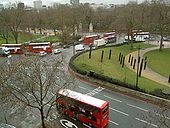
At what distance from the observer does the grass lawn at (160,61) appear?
42250 mm

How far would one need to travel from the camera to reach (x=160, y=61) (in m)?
48.5

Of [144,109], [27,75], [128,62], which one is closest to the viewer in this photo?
[27,75]

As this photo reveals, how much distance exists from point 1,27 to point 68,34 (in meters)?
20.1

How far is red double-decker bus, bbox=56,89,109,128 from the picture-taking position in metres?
23.0

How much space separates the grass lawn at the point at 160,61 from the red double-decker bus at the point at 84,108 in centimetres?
2012

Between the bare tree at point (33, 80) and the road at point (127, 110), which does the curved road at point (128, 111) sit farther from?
the bare tree at point (33, 80)

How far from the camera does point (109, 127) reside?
A: 24781mm

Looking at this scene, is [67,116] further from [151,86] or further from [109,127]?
[151,86]

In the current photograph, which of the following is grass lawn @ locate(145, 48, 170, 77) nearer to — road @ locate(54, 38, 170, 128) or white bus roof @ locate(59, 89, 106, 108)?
road @ locate(54, 38, 170, 128)

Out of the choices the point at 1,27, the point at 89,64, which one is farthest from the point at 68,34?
the point at 89,64

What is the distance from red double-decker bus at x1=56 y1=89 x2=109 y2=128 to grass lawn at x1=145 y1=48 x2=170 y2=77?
2012cm

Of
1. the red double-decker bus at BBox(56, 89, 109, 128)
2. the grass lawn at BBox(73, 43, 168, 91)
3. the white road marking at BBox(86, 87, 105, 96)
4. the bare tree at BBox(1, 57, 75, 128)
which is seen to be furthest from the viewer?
the grass lawn at BBox(73, 43, 168, 91)

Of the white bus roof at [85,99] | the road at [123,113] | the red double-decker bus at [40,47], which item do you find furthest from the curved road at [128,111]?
the red double-decker bus at [40,47]

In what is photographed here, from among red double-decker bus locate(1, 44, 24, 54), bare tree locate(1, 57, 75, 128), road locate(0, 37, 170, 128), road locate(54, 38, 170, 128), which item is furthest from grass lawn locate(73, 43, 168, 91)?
red double-decker bus locate(1, 44, 24, 54)
